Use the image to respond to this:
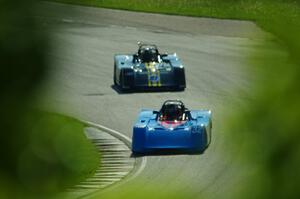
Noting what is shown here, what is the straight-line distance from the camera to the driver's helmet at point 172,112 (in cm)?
1781

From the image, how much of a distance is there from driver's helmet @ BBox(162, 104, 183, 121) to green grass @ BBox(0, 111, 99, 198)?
1688 centimetres

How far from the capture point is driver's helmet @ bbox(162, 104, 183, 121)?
17.8 meters

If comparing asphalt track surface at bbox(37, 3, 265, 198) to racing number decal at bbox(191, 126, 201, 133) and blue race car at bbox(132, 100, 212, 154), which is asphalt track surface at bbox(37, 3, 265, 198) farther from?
racing number decal at bbox(191, 126, 201, 133)

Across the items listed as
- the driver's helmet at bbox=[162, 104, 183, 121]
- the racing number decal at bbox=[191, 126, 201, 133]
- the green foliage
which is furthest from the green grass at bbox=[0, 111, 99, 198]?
the driver's helmet at bbox=[162, 104, 183, 121]

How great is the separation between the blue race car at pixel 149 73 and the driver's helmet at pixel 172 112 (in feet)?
14.4

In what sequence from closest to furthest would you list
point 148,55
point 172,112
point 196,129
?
point 196,129 < point 172,112 < point 148,55

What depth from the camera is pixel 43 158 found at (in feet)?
2.78

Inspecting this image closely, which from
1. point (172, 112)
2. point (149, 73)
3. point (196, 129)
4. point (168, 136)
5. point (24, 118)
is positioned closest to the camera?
point (24, 118)

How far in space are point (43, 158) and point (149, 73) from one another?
2160 cm

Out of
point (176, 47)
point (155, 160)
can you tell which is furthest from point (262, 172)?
point (176, 47)

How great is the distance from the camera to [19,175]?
807 millimetres

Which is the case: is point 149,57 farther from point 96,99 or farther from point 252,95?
point 252,95

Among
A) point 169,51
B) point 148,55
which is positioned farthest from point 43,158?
point 169,51

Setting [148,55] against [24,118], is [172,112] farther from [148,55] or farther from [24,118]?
[24,118]
